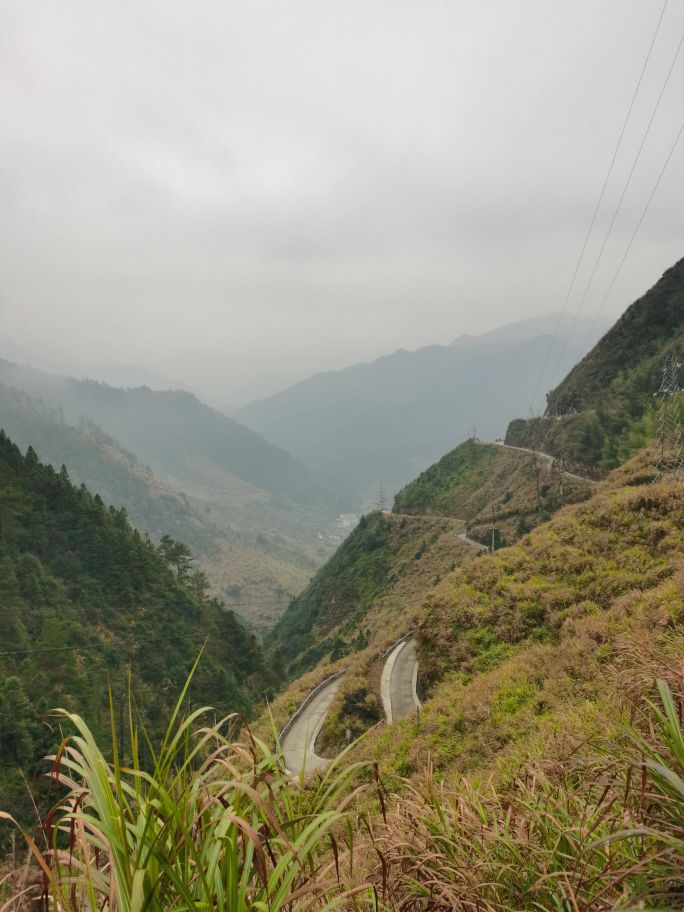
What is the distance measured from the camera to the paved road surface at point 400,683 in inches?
685

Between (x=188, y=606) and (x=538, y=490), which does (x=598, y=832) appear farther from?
(x=188, y=606)

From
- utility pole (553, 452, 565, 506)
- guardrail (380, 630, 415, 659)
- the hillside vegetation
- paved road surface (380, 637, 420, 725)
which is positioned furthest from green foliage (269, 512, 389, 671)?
paved road surface (380, 637, 420, 725)

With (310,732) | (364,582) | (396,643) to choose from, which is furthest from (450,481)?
(310,732)

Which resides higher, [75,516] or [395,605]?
[75,516]

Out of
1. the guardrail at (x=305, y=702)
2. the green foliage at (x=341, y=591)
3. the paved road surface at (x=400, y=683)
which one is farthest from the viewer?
the green foliage at (x=341, y=591)

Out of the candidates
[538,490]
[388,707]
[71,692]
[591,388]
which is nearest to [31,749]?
[71,692]

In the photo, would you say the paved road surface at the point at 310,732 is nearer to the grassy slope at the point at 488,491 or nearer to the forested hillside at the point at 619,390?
the grassy slope at the point at 488,491

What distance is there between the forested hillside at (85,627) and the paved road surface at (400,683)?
51.6ft

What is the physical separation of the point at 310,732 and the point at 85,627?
4016cm

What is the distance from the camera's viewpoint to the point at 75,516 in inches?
2544

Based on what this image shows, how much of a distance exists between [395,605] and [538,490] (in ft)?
63.9

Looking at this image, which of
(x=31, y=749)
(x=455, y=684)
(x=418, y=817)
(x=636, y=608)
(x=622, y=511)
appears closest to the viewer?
(x=418, y=817)

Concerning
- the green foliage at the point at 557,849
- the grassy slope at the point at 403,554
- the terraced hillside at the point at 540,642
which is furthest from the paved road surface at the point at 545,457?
the green foliage at the point at 557,849

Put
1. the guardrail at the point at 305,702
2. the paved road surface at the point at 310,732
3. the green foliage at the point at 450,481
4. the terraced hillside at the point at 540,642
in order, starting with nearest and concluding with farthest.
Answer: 1. the terraced hillside at the point at 540,642
2. the paved road surface at the point at 310,732
3. the guardrail at the point at 305,702
4. the green foliage at the point at 450,481
